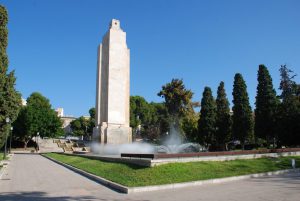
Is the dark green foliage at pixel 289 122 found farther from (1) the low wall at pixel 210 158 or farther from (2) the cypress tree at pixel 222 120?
(1) the low wall at pixel 210 158

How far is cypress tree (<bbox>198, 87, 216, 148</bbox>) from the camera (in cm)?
3962

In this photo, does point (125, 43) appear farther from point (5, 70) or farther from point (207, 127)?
point (207, 127)

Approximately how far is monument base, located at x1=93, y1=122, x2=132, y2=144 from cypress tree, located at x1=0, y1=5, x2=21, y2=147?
7.53 metres

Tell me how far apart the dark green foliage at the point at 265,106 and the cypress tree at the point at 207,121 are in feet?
19.6

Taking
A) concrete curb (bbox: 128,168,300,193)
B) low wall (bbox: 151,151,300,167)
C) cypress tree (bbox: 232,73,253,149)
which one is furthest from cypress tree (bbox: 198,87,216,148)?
concrete curb (bbox: 128,168,300,193)

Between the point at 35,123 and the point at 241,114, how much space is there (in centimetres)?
3456

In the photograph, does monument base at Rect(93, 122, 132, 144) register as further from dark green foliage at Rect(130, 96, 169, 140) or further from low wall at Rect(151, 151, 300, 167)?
dark green foliage at Rect(130, 96, 169, 140)

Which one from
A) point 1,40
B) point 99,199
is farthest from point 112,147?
point 99,199

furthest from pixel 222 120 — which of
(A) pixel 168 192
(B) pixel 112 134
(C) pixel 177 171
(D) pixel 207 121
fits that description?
(A) pixel 168 192

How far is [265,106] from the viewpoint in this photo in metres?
35.0

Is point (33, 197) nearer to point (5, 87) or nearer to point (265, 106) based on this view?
point (5, 87)

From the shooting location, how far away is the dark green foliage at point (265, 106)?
113 feet

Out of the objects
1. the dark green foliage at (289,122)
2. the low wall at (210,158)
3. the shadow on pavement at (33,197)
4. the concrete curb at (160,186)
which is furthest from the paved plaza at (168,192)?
the dark green foliage at (289,122)

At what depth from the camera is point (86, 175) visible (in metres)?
15.6
